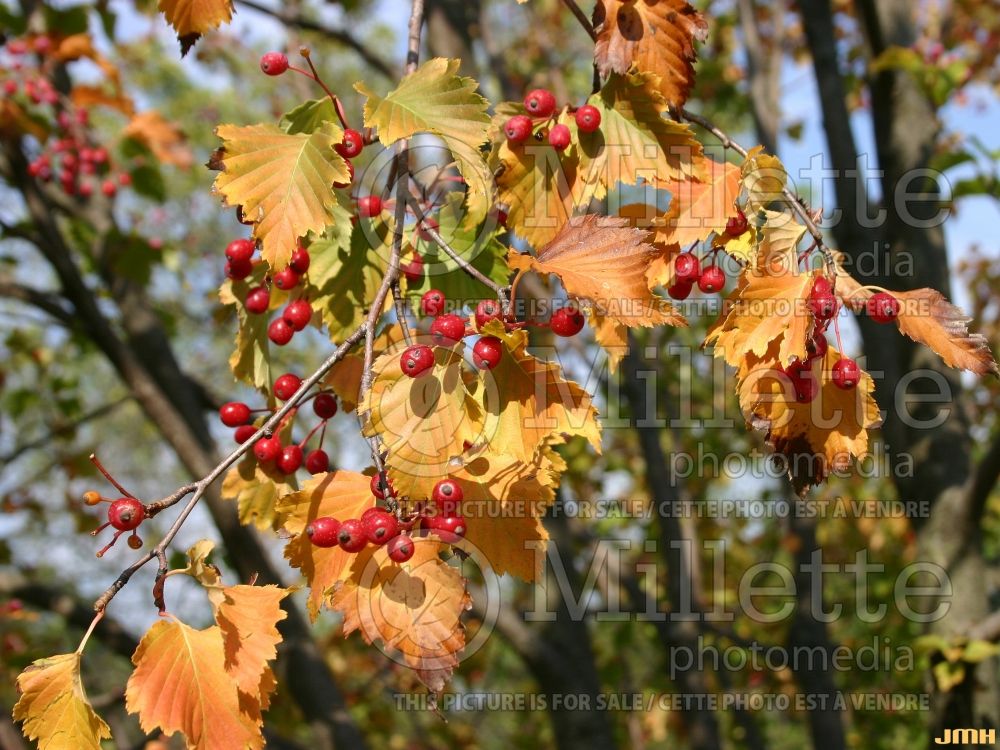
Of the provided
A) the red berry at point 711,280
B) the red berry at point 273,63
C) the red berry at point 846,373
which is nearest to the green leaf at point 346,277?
the red berry at point 273,63

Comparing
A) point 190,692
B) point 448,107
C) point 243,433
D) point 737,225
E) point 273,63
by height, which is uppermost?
point 273,63

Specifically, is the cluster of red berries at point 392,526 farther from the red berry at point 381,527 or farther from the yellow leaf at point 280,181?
the yellow leaf at point 280,181

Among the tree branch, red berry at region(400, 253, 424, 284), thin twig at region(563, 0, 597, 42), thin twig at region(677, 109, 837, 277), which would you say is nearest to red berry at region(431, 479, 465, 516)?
red berry at region(400, 253, 424, 284)

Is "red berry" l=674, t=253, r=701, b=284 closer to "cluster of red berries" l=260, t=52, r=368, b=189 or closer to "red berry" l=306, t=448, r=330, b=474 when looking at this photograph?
"cluster of red berries" l=260, t=52, r=368, b=189

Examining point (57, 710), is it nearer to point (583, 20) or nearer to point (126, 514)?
point (126, 514)

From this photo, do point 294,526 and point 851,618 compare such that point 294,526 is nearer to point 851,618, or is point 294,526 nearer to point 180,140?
point 180,140

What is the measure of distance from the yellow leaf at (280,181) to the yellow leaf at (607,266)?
0.37 meters

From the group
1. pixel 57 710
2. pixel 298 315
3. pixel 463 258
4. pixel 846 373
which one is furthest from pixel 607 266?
pixel 57 710

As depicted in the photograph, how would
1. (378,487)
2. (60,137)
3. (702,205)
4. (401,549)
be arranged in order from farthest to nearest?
(60,137) → (702,205) → (378,487) → (401,549)

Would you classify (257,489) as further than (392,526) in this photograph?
Yes

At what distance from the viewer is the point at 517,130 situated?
1.70m

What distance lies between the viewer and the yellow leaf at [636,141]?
1.69 metres

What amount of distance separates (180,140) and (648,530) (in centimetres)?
444

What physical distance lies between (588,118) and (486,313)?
51cm
